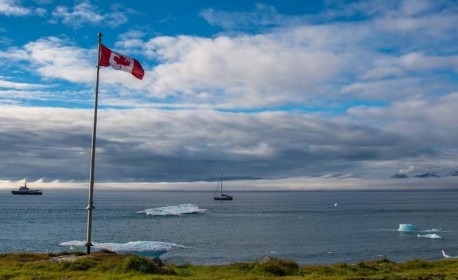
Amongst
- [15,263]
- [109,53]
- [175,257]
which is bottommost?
[175,257]

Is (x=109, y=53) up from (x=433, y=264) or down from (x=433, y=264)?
up

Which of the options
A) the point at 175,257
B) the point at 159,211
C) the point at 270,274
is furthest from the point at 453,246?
the point at 159,211

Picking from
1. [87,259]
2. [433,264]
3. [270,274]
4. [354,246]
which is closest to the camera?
[87,259]

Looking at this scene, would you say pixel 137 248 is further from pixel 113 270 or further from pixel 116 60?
pixel 116 60

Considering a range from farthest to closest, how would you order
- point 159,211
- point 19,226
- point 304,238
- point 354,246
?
point 159,211 → point 19,226 → point 304,238 → point 354,246

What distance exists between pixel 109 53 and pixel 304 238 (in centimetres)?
5524

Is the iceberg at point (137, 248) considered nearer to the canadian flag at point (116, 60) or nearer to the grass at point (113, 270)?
the grass at point (113, 270)

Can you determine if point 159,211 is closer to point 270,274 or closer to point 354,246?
point 354,246

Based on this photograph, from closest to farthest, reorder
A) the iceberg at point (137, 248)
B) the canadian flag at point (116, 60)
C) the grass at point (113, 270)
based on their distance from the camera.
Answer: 1. the grass at point (113, 270)
2. the canadian flag at point (116, 60)
3. the iceberg at point (137, 248)

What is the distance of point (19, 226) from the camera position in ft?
293

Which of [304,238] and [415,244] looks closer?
[415,244]

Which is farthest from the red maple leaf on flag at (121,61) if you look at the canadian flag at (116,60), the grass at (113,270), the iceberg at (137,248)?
the iceberg at (137,248)

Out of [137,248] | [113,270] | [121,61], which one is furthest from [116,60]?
[137,248]

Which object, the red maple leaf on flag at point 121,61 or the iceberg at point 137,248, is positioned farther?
the iceberg at point 137,248
